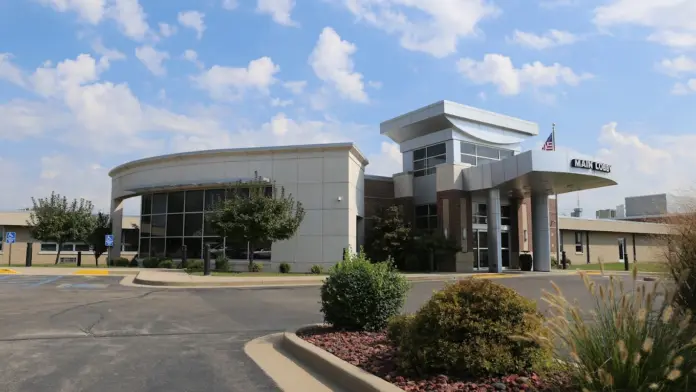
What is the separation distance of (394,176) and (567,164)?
11.9 m

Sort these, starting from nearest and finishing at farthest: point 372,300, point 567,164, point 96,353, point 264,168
Result: point 96,353, point 372,300, point 567,164, point 264,168

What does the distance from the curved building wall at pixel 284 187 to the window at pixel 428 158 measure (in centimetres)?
433

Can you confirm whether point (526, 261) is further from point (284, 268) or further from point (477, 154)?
point (284, 268)

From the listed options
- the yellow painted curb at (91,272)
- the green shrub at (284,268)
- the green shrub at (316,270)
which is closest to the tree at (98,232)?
the yellow painted curb at (91,272)

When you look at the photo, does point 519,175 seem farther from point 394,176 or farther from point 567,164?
point 394,176

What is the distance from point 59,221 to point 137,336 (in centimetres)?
2898

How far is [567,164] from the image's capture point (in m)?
28.2

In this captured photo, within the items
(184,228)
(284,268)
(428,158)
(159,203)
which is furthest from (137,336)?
(428,158)

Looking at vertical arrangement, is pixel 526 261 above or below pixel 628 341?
below

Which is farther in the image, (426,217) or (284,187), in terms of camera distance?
(426,217)

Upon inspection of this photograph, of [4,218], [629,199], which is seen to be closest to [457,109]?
[4,218]

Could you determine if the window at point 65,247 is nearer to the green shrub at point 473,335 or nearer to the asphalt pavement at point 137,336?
the asphalt pavement at point 137,336

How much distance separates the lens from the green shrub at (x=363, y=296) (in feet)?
27.3

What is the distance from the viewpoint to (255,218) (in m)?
25.8
